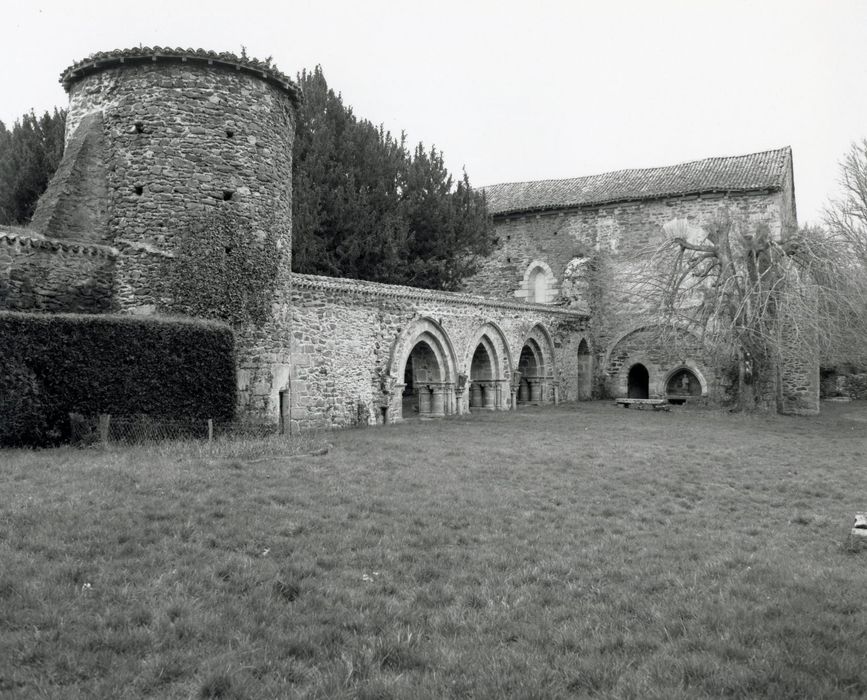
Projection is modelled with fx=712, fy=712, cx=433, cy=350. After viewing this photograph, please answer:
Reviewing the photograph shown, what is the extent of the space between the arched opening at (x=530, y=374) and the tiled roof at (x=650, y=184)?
24.2 feet

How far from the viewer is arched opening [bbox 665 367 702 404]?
26.5m

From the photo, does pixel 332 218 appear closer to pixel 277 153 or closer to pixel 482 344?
pixel 482 344

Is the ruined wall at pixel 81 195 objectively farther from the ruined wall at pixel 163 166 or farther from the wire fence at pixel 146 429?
the wire fence at pixel 146 429

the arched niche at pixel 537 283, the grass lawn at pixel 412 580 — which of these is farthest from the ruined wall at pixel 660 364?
the grass lawn at pixel 412 580

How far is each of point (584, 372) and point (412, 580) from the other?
75.8 ft

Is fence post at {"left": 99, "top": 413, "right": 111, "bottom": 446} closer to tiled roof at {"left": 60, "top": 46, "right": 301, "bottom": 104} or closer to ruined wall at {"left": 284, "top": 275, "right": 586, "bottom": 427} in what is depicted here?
ruined wall at {"left": 284, "top": 275, "right": 586, "bottom": 427}

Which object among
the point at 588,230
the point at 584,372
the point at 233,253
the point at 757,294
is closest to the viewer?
the point at 233,253

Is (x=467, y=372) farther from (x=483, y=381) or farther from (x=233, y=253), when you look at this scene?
(x=233, y=253)

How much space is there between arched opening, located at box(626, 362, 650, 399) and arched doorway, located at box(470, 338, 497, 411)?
883cm

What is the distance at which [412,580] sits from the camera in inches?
205

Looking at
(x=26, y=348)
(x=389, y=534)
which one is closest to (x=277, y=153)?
(x=26, y=348)

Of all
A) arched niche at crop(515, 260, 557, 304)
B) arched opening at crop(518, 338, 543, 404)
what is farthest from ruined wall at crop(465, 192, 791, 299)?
arched opening at crop(518, 338, 543, 404)

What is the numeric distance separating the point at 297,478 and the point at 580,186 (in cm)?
2469

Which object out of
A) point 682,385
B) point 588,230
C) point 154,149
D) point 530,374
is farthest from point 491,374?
point 154,149
